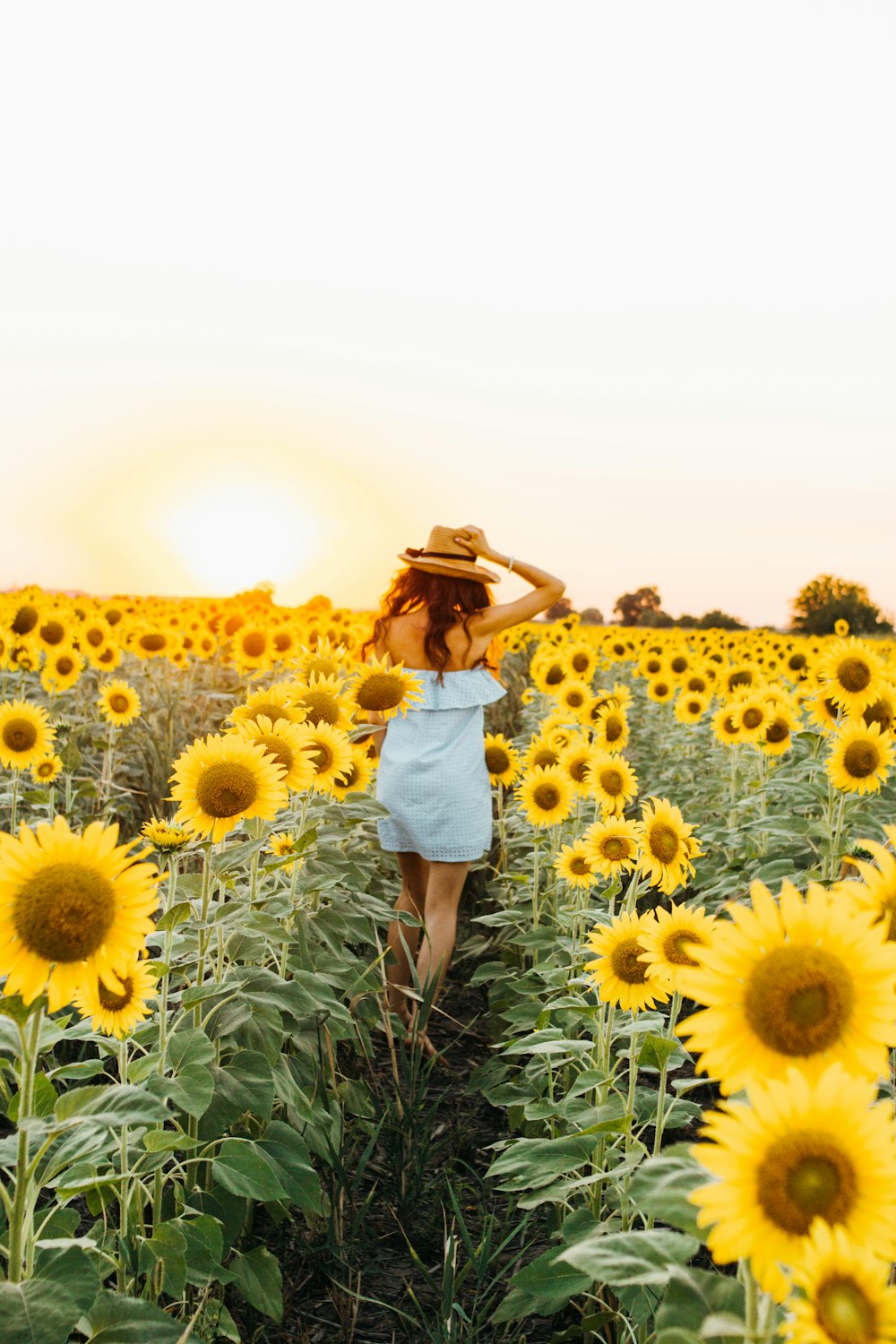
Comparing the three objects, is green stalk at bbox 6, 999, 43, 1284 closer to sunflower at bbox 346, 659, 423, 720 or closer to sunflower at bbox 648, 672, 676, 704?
sunflower at bbox 346, 659, 423, 720

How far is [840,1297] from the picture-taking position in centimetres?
111

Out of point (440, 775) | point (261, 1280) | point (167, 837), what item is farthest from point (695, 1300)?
point (440, 775)

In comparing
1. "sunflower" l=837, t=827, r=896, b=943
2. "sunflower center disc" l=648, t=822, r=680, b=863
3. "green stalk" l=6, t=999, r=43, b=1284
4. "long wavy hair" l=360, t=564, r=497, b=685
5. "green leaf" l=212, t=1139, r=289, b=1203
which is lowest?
"green leaf" l=212, t=1139, r=289, b=1203

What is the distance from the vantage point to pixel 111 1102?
1.78m

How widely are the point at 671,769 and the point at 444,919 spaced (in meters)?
3.40

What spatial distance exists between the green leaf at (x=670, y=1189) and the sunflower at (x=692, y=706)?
6.64 meters

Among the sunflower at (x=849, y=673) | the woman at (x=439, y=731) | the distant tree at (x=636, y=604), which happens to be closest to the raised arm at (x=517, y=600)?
the woman at (x=439, y=731)

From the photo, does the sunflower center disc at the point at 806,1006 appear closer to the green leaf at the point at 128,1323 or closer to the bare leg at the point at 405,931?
the green leaf at the point at 128,1323

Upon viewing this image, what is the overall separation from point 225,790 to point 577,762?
224 cm

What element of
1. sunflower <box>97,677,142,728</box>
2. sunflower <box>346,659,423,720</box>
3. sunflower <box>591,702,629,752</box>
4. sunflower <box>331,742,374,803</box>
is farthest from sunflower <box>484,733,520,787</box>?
sunflower <box>97,677,142,728</box>

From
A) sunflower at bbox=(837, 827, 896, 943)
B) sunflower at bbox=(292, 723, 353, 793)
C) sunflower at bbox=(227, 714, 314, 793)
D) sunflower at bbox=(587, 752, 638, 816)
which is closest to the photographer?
sunflower at bbox=(837, 827, 896, 943)

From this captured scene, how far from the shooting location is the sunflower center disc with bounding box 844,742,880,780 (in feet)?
13.8

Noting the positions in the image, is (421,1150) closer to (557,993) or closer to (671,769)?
(557,993)

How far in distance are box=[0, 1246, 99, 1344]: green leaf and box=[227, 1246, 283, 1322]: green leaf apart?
85 cm
